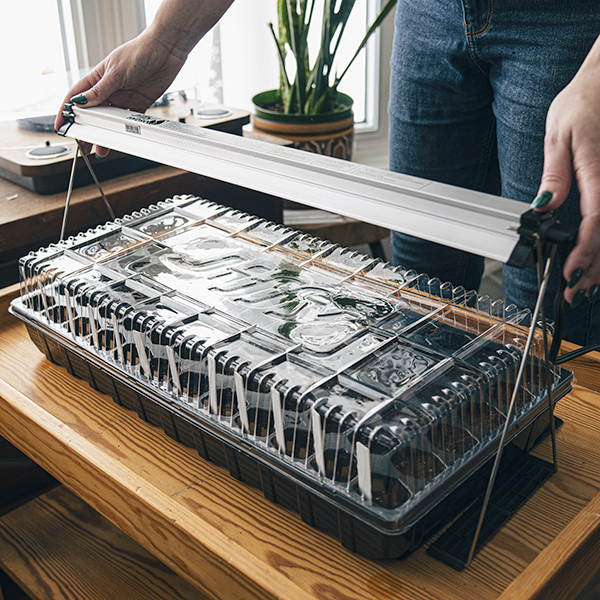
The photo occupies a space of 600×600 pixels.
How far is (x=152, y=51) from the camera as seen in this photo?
3.18ft

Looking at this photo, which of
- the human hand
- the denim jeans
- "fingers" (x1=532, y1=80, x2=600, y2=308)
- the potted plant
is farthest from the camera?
the potted plant

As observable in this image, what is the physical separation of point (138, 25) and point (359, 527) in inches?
72.6

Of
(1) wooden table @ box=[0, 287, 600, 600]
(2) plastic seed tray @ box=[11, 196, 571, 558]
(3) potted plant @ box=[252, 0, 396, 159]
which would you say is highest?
(3) potted plant @ box=[252, 0, 396, 159]

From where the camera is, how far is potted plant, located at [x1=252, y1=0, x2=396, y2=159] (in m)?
1.76

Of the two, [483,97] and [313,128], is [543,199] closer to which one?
[483,97]

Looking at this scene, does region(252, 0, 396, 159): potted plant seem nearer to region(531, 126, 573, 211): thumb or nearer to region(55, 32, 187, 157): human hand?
region(55, 32, 187, 157): human hand

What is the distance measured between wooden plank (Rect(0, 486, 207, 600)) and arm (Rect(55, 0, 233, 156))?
64 centimetres

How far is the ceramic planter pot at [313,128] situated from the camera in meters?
1.82

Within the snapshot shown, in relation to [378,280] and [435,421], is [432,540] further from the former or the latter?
[378,280]

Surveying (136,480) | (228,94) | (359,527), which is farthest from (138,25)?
(359,527)

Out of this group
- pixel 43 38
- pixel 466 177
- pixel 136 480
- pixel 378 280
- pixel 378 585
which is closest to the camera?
pixel 378 585

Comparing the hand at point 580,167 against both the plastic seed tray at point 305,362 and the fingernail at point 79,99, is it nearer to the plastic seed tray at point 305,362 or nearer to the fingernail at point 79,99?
the plastic seed tray at point 305,362

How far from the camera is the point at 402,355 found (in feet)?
2.09

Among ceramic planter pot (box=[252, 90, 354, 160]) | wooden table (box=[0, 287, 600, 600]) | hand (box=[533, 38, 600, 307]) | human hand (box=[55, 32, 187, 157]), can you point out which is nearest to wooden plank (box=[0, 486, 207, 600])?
wooden table (box=[0, 287, 600, 600])
